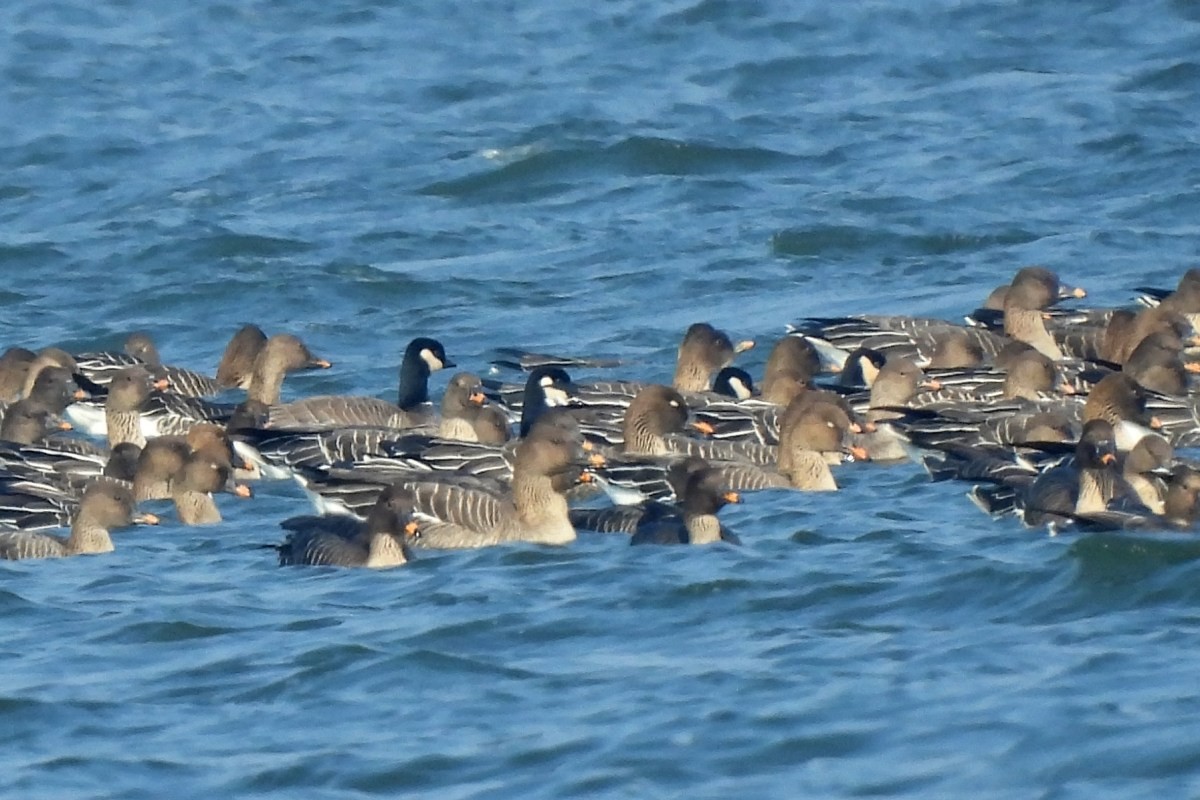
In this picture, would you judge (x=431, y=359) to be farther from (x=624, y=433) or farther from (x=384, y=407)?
(x=624, y=433)

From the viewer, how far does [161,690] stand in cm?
1182

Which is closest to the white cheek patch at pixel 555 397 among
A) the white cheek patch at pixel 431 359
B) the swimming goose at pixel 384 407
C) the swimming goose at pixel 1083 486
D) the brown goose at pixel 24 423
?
the swimming goose at pixel 384 407

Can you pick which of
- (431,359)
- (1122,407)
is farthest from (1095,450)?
(431,359)

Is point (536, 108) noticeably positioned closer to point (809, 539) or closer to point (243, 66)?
point (243, 66)

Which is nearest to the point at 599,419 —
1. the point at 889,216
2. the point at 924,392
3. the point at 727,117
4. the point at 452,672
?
the point at 924,392

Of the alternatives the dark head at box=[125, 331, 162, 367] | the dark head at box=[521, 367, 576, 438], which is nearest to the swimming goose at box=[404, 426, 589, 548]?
the dark head at box=[521, 367, 576, 438]

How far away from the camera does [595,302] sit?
23.5 meters

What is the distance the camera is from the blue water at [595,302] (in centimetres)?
1069

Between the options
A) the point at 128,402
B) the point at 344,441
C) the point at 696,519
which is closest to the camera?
the point at 696,519

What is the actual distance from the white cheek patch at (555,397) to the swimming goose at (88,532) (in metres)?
3.94

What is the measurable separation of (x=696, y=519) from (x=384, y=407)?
5167 millimetres

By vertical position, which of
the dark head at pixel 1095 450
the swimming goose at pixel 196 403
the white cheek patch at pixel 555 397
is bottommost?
the dark head at pixel 1095 450

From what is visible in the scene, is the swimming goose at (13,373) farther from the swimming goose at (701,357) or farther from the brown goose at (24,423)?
the swimming goose at (701,357)

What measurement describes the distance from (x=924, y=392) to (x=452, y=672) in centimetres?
728
